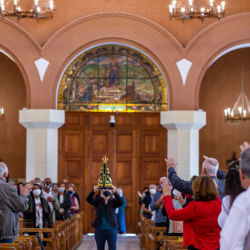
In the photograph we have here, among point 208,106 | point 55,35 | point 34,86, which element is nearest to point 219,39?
point 208,106

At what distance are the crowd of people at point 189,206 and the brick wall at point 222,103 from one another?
406 centimetres

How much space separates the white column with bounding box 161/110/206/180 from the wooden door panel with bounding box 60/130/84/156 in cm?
263

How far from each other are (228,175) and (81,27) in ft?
31.4

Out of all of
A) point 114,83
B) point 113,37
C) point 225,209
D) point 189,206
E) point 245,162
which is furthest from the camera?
point 114,83

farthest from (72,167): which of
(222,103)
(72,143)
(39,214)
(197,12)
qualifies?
(197,12)

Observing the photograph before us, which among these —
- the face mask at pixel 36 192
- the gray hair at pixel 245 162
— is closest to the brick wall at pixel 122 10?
the face mask at pixel 36 192

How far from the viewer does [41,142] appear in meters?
11.8

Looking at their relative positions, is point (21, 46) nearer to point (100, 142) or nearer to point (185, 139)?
point (100, 142)

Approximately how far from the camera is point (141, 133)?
41.1ft

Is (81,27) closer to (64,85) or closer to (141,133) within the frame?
(64,85)

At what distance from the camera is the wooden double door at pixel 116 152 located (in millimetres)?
12328

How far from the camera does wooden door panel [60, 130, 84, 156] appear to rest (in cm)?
1238

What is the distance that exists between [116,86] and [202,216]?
30.6 ft

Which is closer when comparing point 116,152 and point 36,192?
point 36,192
